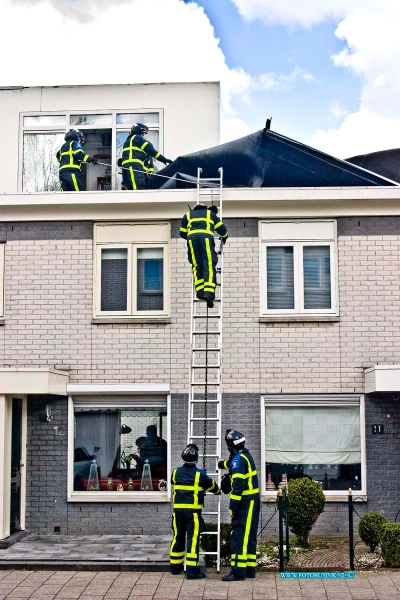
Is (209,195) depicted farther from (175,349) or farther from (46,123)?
(46,123)

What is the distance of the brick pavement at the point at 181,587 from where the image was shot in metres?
10.4

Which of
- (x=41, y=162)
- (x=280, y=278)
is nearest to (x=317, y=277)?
(x=280, y=278)

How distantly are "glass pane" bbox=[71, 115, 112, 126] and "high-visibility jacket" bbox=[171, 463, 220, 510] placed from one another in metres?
7.95

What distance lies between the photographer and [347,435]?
14227 mm

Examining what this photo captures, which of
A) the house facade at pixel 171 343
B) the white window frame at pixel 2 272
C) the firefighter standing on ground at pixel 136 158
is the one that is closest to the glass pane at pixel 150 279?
the house facade at pixel 171 343

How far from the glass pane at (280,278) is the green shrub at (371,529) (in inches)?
148

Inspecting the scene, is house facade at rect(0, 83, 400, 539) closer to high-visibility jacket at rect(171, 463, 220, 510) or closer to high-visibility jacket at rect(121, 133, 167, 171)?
high-visibility jacket at rect(121, 133, 167, 171)

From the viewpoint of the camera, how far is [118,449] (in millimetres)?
14555

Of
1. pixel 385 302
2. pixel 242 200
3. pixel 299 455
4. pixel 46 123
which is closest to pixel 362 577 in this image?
pixel 299 455

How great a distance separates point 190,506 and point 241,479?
29.4 inches

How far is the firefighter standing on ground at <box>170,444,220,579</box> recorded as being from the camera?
11102mm

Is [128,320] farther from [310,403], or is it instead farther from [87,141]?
[87,141]

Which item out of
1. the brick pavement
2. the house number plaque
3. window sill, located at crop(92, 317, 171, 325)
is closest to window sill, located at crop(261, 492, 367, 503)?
the house number plaque

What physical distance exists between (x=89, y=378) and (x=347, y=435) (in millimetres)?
4292
